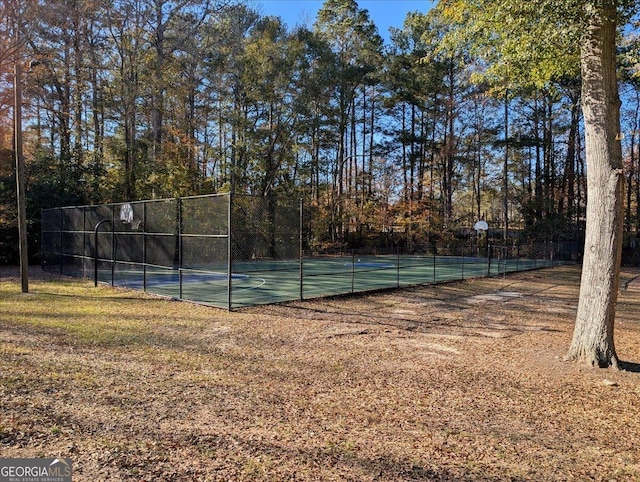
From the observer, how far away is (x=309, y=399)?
13.1ft

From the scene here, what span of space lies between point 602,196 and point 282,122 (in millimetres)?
19972

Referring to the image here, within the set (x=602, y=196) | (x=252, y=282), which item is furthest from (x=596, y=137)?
(x=252, y=282)

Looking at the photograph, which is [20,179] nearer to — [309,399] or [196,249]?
[196,249]

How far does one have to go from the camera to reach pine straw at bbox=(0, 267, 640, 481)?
2820mm

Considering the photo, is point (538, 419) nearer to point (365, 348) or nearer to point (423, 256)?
point (365, 348)

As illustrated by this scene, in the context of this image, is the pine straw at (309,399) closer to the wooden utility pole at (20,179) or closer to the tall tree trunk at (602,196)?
the tall tree trunk at (602,196)

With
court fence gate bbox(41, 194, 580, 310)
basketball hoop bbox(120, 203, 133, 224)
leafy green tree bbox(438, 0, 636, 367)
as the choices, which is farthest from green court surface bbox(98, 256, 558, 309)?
leafy green tree bbox(438, 0, 636, 367)

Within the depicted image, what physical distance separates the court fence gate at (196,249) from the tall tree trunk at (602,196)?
16.5 feet

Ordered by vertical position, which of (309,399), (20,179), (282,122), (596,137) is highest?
(282,122)

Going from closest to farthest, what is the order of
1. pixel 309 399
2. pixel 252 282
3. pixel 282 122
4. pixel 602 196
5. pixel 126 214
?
1. pixel 309 399
2. pixel 602 196
3. pixel 126 214
4. pixel 252 282
5. pixel 282 122

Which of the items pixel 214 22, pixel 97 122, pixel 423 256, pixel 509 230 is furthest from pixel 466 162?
pixel 97 122

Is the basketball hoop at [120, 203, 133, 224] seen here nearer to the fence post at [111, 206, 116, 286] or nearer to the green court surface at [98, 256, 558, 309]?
the fence post at [111, 206, 116, 286]

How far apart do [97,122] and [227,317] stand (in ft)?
62.2

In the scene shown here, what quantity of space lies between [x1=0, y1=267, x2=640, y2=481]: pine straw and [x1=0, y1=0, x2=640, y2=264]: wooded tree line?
8.90m
